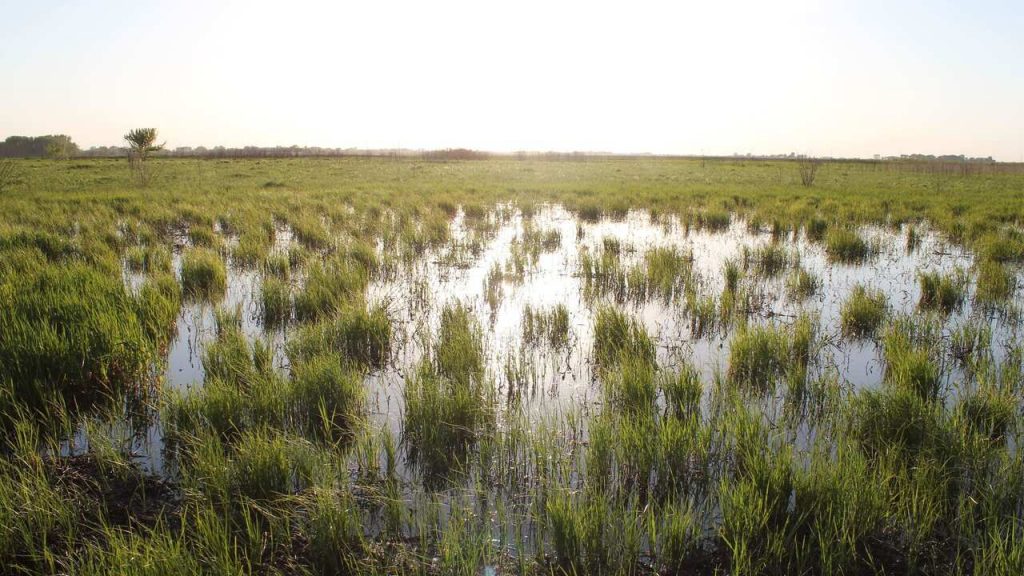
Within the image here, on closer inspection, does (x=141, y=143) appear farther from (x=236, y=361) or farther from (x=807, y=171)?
(x=807, y=171)

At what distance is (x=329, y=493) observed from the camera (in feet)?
8.20

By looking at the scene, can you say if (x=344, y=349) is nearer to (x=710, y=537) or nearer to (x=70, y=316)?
(x=70, y=316)

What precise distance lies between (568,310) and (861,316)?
287 cm

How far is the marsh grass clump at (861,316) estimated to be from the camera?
17.8 ft

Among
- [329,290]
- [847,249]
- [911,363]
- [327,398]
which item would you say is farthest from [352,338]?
[847,249]

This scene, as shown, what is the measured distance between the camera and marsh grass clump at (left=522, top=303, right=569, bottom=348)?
17.3 feet

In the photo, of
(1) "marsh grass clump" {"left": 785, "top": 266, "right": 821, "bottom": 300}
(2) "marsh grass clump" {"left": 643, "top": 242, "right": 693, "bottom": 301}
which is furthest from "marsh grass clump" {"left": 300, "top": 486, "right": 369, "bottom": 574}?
(1) "marsh grass clump" {"left": 785, "top": 266, "right": 821, "bottom": 300}

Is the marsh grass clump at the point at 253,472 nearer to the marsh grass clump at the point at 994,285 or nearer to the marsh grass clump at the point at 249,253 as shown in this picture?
the marsh grass clump at the point at 249,253

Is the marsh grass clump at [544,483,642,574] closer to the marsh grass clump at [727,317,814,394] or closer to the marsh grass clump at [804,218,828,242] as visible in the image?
the marsh grass clump at [727,317,814,394]

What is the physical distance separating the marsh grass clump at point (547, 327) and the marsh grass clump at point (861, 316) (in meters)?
2.66

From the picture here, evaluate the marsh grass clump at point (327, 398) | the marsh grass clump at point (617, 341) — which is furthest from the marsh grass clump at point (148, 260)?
the marsh grass clump at point (617, 341)

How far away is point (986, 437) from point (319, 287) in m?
5.69

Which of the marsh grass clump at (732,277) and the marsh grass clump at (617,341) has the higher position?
the marsh grass clump at (732,277)

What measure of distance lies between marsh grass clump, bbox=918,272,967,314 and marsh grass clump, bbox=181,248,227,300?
26.4 feet
